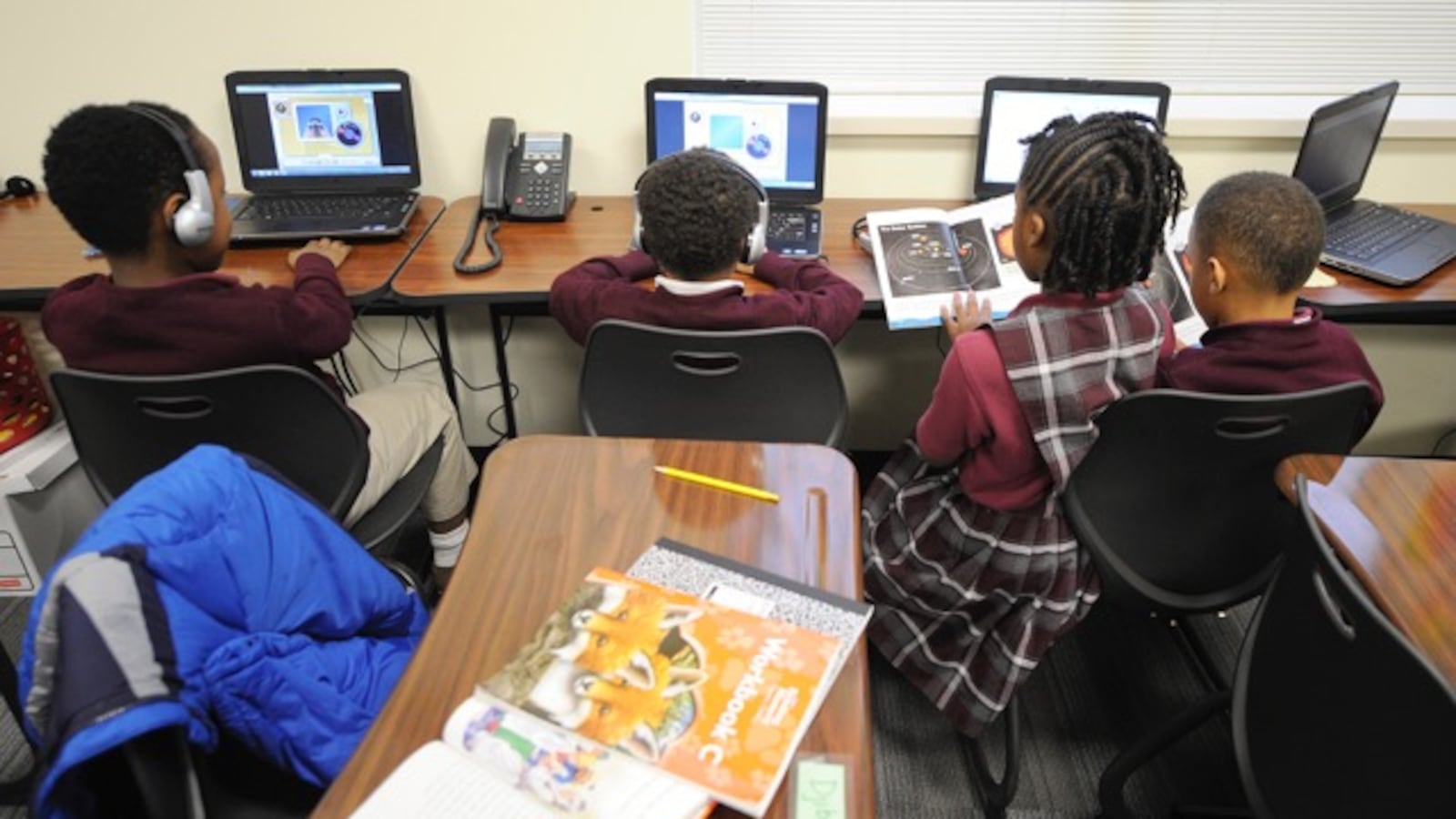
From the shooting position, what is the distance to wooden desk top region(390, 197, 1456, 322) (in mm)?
1737

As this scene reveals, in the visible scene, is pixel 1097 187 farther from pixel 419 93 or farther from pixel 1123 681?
pixel 419 93

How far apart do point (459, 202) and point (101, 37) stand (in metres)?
0.86

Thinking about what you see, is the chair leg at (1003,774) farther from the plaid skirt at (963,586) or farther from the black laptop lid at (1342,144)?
the black laptop lid at (1342,144)

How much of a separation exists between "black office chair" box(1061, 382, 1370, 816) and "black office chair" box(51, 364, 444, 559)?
3.46ft

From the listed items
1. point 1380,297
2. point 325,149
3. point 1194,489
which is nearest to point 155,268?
point 325,149

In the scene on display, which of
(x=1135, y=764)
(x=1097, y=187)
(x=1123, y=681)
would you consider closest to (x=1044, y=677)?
(x=1123, y=681)

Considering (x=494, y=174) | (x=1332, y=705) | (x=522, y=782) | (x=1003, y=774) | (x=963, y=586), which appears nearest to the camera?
(x=522, y=782)

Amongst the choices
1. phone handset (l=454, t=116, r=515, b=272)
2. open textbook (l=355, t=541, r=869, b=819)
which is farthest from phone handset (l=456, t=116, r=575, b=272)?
open textbook (l=355, t=541, r=869, b=819)

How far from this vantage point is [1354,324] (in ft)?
7.77

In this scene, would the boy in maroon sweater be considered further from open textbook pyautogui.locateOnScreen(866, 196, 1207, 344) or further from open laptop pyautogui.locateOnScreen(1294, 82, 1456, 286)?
open laptop pyautogui.locateOnScreen(1294, 82, 1456, 286)

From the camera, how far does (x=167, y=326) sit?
1.35 metres

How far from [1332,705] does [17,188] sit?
2.77 metres

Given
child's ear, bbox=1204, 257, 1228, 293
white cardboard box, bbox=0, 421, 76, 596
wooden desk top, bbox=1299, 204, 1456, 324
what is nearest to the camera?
child's ear, bbox=1204, 257, 1228, 293

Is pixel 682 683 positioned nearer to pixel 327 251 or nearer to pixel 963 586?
pixel 963 586
